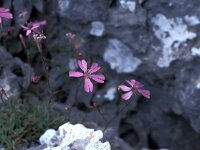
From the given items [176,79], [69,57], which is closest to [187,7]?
[176,79]

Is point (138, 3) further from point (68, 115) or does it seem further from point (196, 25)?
point (68, 115)

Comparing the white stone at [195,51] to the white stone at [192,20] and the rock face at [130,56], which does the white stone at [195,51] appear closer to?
the rock face at [130,56]

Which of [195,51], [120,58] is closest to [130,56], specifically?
[120,58]

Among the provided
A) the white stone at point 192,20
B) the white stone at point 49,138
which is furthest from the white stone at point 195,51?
the white stone at point 49,138

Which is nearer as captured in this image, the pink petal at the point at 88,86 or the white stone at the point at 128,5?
the pink petal at the point at 88,86

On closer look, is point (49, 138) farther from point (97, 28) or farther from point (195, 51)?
point (195, 51)

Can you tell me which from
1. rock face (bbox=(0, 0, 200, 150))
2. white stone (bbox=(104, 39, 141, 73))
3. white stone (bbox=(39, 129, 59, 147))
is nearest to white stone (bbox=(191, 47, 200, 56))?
rock face (bbox=(0, 0, 200, 150))
